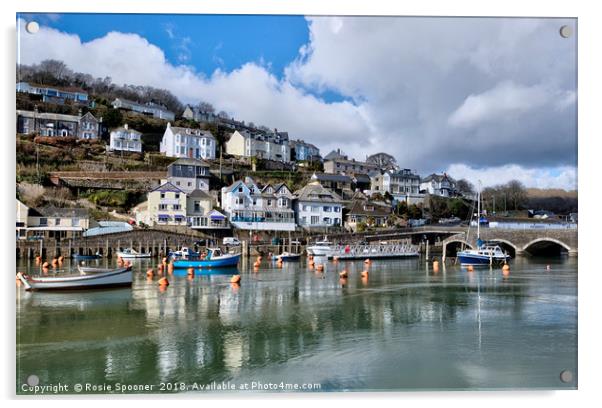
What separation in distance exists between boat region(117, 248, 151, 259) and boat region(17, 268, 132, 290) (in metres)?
11.1

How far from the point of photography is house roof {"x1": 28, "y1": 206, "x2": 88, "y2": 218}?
2600cm

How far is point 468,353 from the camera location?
8148 mm

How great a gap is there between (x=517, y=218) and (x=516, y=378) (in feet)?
82.5

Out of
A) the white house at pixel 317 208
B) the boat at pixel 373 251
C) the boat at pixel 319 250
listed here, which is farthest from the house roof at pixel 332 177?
the boat at pixel 319 250

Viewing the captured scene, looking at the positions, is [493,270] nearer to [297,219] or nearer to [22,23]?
[297,219]

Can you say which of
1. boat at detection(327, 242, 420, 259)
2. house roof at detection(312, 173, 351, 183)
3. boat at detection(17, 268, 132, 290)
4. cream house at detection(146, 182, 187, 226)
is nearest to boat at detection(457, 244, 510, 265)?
boat at detection(327, 242, 420, 259)

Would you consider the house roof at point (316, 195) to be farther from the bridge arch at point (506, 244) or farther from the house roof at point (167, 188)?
the bridge arch at point (506, 244)

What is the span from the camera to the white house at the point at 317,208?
37.8m

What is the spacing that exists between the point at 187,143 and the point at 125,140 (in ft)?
16.6

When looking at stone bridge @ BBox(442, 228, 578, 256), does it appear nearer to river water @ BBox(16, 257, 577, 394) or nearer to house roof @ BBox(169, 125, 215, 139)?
river water @ BBox(16, 257, 577, 394)

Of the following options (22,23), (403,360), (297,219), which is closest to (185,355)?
(403,360)

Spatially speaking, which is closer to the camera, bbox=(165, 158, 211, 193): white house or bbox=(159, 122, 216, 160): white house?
bbox=(165, 158, 211, 193): white house

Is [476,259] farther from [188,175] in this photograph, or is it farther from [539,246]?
[188,175]

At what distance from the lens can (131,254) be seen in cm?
2644
